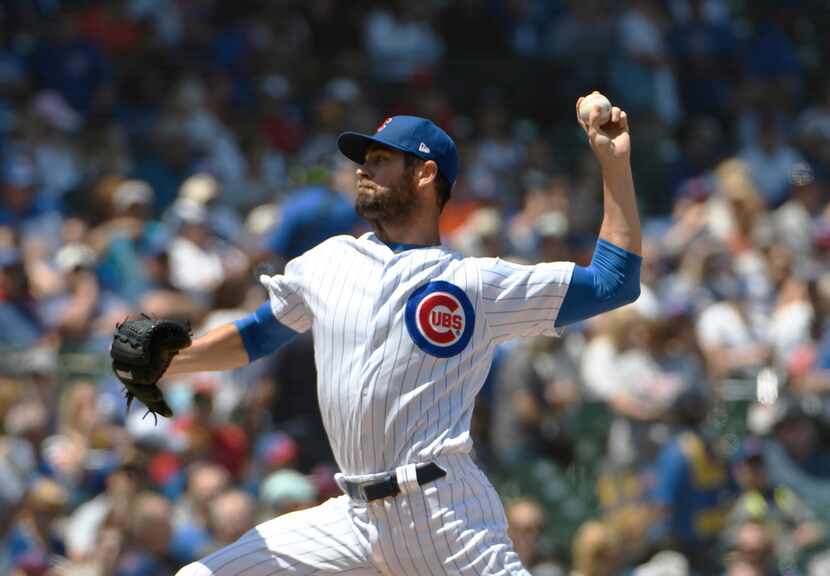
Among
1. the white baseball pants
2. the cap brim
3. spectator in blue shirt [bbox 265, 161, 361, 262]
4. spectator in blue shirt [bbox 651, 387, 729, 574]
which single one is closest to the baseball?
the cap brim

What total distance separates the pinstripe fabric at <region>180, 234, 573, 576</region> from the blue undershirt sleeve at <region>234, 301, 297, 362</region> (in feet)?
0.87

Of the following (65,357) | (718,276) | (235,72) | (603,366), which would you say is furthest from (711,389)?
(235,72)

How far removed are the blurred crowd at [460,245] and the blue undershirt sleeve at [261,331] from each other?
2279mm

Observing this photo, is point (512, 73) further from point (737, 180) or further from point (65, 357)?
point (65, 357)

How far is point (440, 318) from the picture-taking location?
460 centimetres

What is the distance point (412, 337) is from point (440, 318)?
0.09 m

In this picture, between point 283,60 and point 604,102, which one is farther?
point 283,60

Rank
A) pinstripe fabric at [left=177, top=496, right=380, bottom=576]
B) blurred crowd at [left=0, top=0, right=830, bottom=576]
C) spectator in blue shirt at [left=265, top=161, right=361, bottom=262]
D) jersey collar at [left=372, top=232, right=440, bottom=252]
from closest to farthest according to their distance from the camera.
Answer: pinstripe fabric at [left=177, top=496, right=380, bottom=576], jersey collar at [left=372, top=232, right=440, bottom=252], spectator in blue shirt at [left=265, top=161, right=361, bottom=262], blurred crowd at [left=0, top=0, right=830, bottom=576]

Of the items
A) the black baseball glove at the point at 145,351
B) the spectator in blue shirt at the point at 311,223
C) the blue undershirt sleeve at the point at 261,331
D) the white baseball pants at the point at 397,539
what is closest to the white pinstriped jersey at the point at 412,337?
the white baseball pants at the point at 397,539

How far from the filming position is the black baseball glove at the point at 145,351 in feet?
15.6

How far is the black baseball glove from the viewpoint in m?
4.74

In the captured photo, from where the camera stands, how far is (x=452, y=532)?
179 inches

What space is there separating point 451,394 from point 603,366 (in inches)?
182

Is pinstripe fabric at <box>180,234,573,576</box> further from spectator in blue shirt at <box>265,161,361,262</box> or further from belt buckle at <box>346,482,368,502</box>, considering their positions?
spectator in blue shirt at <box>265,161,361,262</box>
